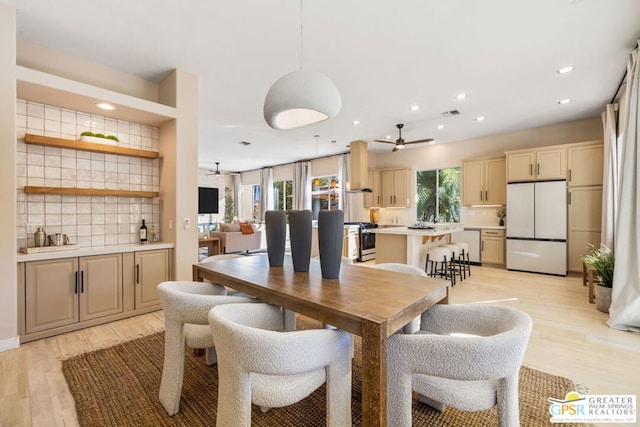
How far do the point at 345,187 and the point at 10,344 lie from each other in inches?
267

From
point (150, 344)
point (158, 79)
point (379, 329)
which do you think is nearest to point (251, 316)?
point (379, 329)

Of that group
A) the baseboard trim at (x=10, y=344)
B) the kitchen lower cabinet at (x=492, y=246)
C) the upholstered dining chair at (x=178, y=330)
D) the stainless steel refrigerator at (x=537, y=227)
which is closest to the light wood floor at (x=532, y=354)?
the baseboard trim at (x=10, y=344)

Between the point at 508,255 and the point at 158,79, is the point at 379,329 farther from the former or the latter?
the point at 508,255

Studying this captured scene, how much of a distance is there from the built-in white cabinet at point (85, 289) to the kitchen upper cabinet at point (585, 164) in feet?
21.7

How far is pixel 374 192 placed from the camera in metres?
8.05

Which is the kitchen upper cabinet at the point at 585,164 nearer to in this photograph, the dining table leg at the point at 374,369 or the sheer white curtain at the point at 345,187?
the sheer white curtain at the point at 345,187

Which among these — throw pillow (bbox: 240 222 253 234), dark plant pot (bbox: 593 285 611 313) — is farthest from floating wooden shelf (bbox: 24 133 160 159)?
dark plant pot (bbox: 593 285 611 313)

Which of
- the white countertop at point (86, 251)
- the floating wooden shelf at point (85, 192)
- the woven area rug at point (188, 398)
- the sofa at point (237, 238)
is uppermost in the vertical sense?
the floating wooden shelf at point (85, 192)

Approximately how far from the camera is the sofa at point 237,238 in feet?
23.3

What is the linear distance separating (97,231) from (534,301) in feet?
18.1

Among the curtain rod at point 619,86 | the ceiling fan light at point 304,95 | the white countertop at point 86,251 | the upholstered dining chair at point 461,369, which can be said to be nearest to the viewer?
the upholstered dining chair at point 461,369

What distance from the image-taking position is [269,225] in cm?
221

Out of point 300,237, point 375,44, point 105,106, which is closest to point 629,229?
point 375,44

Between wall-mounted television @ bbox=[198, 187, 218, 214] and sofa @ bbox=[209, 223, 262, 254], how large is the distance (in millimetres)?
2158
